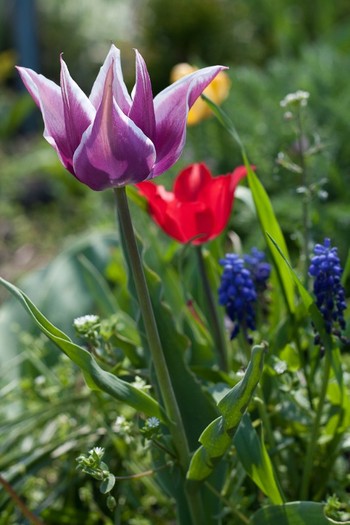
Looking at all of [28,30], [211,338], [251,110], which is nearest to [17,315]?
[211,338]

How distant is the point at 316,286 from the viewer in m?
0.98

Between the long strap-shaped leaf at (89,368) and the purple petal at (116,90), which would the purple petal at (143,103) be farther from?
the long strap-shaped leaf at (89,368)

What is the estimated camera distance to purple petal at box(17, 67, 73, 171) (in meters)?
0.83

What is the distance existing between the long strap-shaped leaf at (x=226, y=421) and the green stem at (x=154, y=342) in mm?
44

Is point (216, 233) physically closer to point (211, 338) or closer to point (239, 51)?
point (211, 338)

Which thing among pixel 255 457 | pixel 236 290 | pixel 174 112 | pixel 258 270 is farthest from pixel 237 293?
pixel 174 112

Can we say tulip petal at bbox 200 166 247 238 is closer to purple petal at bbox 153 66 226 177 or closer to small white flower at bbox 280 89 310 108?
small white flower at bbox 280 89 310 108

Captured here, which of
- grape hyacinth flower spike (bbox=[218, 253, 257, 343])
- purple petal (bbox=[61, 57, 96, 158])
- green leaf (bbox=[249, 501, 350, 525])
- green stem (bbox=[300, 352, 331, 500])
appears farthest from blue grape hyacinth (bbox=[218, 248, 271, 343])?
purple petal (bbox=[61, 57, 96, 158])

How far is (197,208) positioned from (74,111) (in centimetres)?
36

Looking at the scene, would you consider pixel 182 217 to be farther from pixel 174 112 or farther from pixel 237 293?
pixel 174 112

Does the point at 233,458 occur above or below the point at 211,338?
below

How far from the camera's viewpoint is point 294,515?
96cm

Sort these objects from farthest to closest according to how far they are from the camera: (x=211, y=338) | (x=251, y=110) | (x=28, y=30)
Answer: (x=28, y=30) < (x=251, y=110) < (x=211, y=338)

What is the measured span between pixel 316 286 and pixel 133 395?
0.79ft
